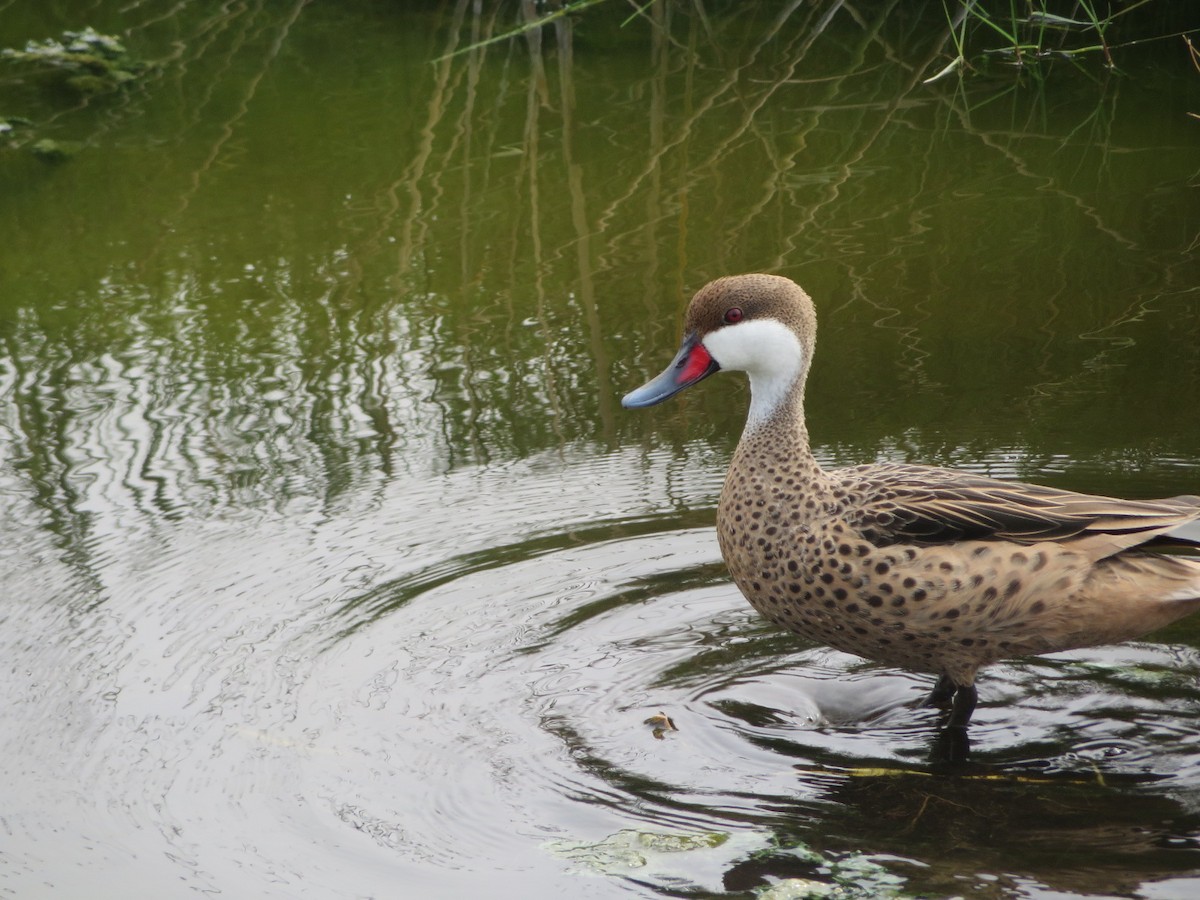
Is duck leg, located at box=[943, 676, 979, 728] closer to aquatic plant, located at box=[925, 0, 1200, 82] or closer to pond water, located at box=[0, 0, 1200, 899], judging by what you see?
pond water, located at box=[0, 0, 1200, 899]

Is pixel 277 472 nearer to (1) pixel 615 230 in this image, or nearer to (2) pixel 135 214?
(1) pixel 615 230

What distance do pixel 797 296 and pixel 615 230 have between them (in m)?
3.51

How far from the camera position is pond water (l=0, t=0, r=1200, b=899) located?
12.5 feet

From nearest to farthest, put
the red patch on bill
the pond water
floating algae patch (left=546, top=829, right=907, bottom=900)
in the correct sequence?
floating algae patch (left=546, top=829, right=907, bottom=900), the pond water, the red patch on bill

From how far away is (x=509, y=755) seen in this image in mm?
4098

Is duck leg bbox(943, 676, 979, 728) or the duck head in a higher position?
the duck head

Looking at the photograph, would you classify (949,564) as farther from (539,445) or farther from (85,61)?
(85,61)

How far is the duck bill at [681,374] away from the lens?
15.6 feet

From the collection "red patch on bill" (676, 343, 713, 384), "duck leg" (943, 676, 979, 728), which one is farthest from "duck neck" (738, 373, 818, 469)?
"duck leg" (943, 676, 979, 728)

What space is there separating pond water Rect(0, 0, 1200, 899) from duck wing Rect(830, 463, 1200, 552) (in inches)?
21.3

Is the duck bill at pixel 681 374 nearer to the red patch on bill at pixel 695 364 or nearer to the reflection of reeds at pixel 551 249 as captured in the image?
the red patch on bill at pixel 695 364

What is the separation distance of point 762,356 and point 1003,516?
2.93ft

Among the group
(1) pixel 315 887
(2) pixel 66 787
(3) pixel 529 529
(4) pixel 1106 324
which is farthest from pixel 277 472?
(4) pixel 1106 324

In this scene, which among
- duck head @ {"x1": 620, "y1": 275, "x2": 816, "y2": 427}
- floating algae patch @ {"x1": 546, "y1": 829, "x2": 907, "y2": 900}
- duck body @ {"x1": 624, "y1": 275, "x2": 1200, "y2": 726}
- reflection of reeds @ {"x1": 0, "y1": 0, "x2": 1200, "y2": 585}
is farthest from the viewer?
reflection of reeds @ {"x1": 0, "y1": 0, "x2": 1200, "y2": 585}
